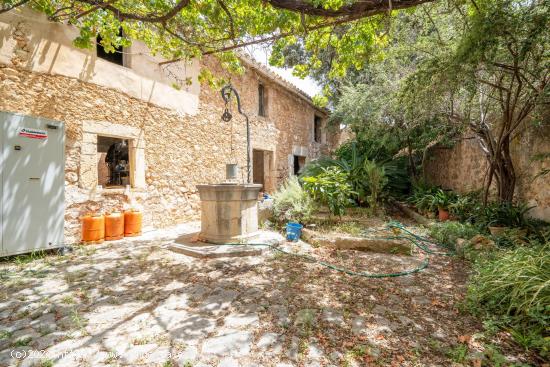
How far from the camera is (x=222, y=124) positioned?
7.20m

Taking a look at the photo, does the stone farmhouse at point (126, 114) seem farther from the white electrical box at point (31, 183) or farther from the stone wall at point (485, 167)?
the stone wall at point (485, 167)

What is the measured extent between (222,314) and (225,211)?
2.01 metres

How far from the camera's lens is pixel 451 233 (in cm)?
437

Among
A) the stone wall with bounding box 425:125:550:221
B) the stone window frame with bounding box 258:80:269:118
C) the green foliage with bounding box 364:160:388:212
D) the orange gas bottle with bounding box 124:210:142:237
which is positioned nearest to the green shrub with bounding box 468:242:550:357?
the stone wall with bounding box 425:125:550:221

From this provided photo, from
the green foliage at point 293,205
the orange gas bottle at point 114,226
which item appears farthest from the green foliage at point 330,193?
the orange gas bottle at point 114,226

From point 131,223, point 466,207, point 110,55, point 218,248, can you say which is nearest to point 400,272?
point 218,248

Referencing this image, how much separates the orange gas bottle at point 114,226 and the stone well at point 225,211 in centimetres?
168

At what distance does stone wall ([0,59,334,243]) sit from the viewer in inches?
160

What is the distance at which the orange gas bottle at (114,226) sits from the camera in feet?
15.3

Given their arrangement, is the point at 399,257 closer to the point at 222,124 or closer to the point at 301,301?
the point at 301,301

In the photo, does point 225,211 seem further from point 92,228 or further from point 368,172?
point 368,172

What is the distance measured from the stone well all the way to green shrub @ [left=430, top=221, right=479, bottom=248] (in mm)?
3247

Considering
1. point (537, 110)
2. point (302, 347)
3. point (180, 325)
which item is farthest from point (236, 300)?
point (537, 110)

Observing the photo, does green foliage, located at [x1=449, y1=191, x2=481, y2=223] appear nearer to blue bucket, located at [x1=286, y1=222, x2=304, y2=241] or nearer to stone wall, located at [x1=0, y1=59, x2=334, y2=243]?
blue bucket, located at [x1=286, y1=222, x2=304, y2=241]
